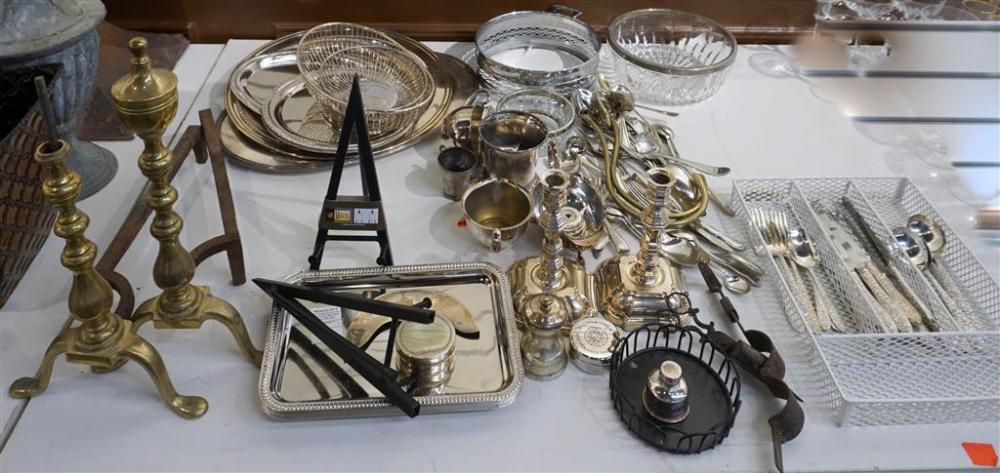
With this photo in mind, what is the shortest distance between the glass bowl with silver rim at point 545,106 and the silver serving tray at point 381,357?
320 millimetres

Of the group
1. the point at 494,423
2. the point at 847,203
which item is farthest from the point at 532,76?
the point at 494,423

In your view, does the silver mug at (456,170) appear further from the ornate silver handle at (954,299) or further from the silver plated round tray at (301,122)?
the ornate silver handle at (954,299)

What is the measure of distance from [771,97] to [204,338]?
1.01m

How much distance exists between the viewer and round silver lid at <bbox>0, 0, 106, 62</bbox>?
89 centimetres

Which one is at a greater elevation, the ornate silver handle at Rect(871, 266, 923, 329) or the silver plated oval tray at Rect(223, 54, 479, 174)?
the silver plated oval tray at Rect(223, 54, 479, 174)

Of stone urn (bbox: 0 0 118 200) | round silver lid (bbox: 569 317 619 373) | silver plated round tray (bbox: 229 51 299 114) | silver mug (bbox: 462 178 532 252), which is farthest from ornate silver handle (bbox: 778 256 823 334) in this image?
stone urn (bbox: 0 0 118 200)

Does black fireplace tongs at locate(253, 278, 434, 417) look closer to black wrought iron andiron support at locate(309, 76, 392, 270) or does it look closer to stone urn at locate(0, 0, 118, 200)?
black wrought iron andiron support at locate(309, 76, 392, 270)

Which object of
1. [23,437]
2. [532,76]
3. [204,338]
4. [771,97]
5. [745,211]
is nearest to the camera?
[23,437]

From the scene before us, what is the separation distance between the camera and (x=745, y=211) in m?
0.97

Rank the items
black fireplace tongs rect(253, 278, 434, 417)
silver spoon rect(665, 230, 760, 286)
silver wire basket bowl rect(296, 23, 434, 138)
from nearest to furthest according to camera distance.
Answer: black fireplace tongs rect(253, 278, 434, 417) → silver spoon rect(665, 230, 760, 286) → silver wire basket bowl rect(296, 23, 434, 138)

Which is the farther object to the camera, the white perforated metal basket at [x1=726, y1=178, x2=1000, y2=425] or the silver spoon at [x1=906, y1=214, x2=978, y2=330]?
the silver spoon at [x1=906, y1=214, x2=978, y2=330]

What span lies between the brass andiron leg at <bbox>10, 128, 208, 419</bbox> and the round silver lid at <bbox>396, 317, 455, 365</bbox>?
219mm

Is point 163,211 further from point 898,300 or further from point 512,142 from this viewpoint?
point 898,300

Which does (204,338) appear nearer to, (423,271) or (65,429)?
(65,429)
